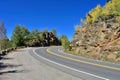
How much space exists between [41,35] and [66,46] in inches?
2418

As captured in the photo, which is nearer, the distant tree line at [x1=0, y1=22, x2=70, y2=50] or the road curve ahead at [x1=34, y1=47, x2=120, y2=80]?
the road curve ahead at [x1=34, y1=47, x2=120, y2=80]

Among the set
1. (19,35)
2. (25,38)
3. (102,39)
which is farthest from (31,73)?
(25,38)

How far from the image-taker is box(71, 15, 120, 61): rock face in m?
36.4

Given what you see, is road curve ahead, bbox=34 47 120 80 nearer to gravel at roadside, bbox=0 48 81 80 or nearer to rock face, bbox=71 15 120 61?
gravel at roadside, bbox=0 48 81 80

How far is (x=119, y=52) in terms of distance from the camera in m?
31.8

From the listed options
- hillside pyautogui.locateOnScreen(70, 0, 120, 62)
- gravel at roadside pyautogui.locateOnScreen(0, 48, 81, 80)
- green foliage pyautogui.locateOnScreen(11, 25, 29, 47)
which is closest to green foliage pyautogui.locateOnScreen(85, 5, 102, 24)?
hillside pyautogui.locateOnScreen(70, 0, 120, 62)

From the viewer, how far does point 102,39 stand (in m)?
43.0

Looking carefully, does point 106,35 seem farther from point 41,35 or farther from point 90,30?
point 41,35

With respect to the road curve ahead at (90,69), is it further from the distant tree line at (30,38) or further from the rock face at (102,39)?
the distant tree line at (30,38)

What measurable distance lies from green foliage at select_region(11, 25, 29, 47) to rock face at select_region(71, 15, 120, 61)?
172 feet

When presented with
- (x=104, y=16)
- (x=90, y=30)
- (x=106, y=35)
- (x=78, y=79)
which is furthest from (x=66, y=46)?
(x=78, y=79)

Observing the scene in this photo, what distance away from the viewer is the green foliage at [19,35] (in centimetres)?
10225

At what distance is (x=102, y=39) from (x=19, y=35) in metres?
67.5

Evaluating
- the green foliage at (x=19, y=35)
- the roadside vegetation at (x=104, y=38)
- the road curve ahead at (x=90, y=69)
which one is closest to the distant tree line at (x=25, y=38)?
the green foliage at (x=19, y=35)
